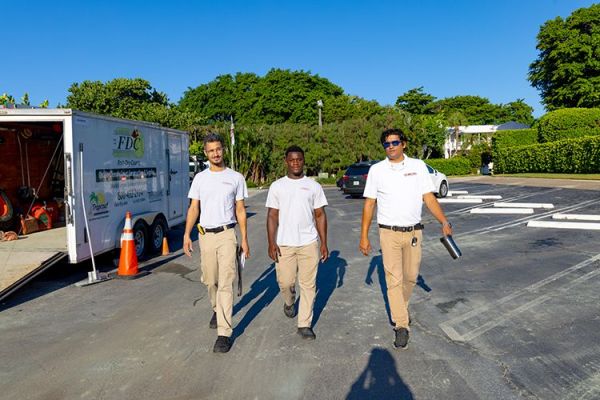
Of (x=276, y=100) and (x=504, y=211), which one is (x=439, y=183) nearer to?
(x=504, y=211)

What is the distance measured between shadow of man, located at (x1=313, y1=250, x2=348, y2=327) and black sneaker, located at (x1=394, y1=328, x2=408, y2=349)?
106 centimetres

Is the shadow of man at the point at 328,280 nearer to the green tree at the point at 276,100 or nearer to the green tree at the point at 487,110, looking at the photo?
the green tree at the point at 276,100

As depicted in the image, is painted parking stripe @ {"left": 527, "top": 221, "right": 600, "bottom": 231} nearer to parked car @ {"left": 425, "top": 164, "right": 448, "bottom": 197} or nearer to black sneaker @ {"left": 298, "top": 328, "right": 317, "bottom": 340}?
parked car @ {"left": 425, "top": 164, "right": 448, "bottom": 197}

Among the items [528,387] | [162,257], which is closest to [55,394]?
[528,387]

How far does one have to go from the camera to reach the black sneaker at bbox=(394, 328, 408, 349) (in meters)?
4.52

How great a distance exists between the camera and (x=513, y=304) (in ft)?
19.1

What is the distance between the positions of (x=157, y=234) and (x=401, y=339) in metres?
6.82

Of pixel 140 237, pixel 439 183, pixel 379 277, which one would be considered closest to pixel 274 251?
pixel 379 277

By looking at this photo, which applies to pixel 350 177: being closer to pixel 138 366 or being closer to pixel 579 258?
pixel 579 258

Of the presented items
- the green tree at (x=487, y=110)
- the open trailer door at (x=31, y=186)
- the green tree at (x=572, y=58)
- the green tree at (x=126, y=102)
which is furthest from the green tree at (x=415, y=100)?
the open trailer door at (x=31, y=186)

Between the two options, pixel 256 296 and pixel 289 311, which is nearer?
pixel 289 311

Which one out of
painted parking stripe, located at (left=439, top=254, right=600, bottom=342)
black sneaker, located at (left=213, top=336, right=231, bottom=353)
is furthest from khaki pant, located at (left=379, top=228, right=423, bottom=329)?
black sneaker, located at (left=213, top=336, right=231, bottom=353)

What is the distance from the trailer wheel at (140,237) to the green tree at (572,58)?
41.5 meters

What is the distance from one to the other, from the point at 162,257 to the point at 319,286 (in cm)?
397
